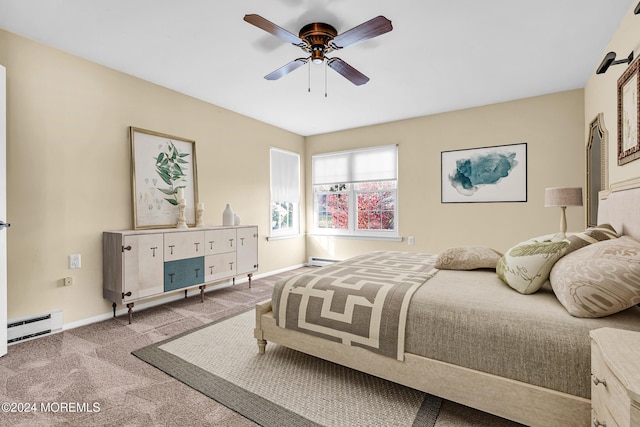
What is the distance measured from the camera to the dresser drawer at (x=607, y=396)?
820 mm

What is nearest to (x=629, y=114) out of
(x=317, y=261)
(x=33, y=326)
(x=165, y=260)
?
(x=165, y=260)

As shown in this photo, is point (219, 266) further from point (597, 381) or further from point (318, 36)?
point (597, 381)

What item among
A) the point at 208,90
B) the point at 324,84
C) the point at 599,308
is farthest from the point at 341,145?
the point at 599,308

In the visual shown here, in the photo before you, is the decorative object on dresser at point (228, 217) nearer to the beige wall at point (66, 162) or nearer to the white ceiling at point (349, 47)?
the beige wall at point (66, 162)

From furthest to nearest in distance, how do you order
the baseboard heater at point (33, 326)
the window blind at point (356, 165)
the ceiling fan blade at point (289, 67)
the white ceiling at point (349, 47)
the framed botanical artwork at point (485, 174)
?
the window blind at point (356, 165)
the framed botanical artwork at point (485, 174)
the ceiling fan blade at point (289, 67)
the baseboard heater at point (33, 326)
the white ceiling at point (349, 47)

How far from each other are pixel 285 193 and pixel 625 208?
173 inches

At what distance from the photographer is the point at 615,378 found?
877mm

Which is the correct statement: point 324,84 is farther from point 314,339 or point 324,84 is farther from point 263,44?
point 314,339

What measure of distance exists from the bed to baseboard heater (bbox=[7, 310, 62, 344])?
2254mm

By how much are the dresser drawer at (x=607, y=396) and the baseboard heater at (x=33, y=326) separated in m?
3.74

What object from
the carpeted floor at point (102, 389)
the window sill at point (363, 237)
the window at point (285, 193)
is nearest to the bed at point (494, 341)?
the carpeted floor at point (102, 389)

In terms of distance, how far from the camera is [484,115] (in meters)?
4.25

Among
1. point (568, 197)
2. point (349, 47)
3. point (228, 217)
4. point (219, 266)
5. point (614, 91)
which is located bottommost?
point (219, 266)

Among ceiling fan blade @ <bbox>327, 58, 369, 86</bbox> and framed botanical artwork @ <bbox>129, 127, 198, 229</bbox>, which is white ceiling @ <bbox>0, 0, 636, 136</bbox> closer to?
ceiling fan blade @ <bbox>327, 58, 369, 86</bbox>
